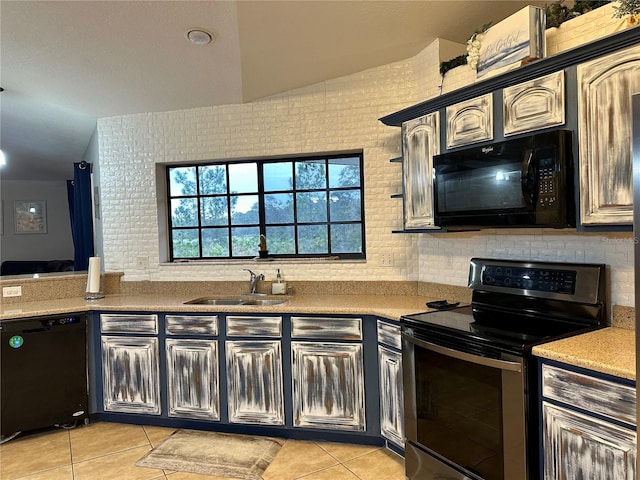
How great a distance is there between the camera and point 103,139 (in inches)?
157

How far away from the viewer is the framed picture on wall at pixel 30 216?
724 cm

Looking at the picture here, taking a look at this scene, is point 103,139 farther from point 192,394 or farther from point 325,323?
point 325,323

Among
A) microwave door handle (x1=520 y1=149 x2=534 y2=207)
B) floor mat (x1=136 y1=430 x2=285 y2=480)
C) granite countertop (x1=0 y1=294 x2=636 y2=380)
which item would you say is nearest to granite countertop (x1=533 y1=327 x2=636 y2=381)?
granite countertop (x1=0 y1=294 x2=636 y2=380)

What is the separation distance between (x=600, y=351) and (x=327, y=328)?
1.55 m

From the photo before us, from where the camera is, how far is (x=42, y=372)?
126 inches

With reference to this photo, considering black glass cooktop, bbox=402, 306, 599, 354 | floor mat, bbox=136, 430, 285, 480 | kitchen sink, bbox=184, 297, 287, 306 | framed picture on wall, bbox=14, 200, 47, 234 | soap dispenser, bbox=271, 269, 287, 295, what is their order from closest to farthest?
black glass cooktop, bbox=402, 306, 599, 354, floor mat, bbox=136, 430, 285, 480, kitchen sink, bbox=184, 297, 287, 306, soap dispenser, bbox=271, 269, 287, 295, framed picture on wall, bbox=14, 200, 47, 234

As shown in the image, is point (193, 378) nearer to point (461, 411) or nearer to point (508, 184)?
point (461, 411)

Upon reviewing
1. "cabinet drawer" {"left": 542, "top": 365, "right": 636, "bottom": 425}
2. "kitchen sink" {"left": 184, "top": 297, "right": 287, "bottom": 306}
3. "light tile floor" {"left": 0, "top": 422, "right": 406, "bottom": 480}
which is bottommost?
"light tile floor" {"left": 0, "top": 422, "right": 406, "bottom": 480}

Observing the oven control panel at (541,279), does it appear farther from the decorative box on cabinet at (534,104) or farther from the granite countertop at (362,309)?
the decorative box on cabinet at (534,104)

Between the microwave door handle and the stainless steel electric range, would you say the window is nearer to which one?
the stainless steel electric range

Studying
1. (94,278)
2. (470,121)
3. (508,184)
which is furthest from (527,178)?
(94,278)

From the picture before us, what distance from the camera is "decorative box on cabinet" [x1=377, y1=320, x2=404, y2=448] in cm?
263

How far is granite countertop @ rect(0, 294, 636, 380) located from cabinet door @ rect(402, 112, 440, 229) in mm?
567

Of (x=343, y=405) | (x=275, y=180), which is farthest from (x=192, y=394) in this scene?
(x=275, y=180)
